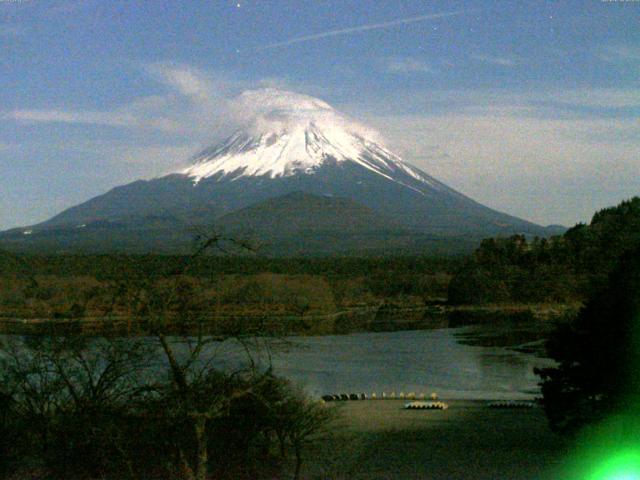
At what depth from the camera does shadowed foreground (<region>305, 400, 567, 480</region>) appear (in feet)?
39.2

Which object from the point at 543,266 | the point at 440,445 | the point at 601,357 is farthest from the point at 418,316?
the point at 601,357

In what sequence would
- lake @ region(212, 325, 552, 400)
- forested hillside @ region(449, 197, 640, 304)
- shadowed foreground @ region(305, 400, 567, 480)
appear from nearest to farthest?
shadowed foreground @ region(305, 400, 567, 480), lake @ region(212, 325, 552, 400), forested hillside @ region(449, 197, 640, 304)

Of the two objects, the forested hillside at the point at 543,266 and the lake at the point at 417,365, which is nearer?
the lake at the point at 417,365

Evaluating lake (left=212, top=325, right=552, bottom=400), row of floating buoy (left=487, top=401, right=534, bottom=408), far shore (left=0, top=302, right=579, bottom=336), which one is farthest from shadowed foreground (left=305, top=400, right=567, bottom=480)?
far shore (left=0, top=302, right=579, bottom=336)

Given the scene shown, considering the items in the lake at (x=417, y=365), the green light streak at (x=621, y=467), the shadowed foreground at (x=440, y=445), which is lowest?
the lake at (x=417, y=365)

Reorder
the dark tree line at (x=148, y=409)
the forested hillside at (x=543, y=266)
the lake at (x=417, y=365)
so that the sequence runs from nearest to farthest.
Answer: the dark tree line at (x=148, y=409) < the lake at (x=417, y=365) < the forested hillside at (x=543, y=266)

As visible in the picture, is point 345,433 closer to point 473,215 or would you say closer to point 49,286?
point 49,286

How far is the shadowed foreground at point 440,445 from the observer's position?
1195 centimetres

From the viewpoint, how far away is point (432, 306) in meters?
55.5

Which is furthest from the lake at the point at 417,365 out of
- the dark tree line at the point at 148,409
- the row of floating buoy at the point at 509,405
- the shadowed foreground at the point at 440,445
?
the dark tree line at the point at 148,409

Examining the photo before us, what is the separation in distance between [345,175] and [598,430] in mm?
132810

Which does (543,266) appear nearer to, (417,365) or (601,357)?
(417,365)

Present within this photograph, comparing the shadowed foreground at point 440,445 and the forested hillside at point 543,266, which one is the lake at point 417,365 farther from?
the forested hillside at point 543,266

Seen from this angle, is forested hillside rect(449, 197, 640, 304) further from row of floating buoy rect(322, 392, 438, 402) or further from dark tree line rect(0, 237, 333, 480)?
dark tree line rect(0, 237, 333, 480)
